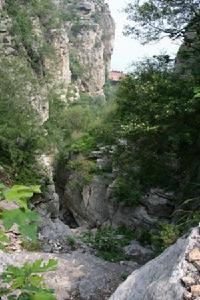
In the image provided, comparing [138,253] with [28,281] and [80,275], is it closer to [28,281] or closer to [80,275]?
[80,275]

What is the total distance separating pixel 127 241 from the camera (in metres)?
13.8

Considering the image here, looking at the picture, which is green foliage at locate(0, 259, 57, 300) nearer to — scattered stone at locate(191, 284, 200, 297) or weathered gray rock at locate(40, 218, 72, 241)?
scattered stone at locate(191, 284, 200, 297)

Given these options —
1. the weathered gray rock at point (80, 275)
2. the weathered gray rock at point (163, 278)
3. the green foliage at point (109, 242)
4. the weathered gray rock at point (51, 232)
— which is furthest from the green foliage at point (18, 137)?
the weathered gray rock at point (163, 278)

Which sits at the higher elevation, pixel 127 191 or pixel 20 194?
pixel 20 194

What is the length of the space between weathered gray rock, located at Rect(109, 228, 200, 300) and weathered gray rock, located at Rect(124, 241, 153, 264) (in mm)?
5605

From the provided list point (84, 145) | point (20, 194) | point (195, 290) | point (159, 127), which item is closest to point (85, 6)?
point (84, 145)

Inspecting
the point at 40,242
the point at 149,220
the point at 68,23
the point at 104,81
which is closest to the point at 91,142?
the point at 149,220

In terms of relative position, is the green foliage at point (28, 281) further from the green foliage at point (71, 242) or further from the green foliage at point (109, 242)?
the green foliage at point (71, 242)

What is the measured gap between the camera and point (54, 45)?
42312 millimetres

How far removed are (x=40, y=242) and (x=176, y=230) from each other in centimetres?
436

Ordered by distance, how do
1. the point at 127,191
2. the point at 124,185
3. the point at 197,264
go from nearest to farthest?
the point at 197,264 < the point at 127,191 < the point at 124,185

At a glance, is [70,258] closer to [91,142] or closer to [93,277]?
[93,277]

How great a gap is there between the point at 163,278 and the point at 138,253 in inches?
289

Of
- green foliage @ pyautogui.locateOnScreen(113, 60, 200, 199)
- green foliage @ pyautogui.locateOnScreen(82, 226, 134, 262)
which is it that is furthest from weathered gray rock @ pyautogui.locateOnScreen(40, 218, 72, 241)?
Answer: green foliage @ pyautogui.locateOnScreen(113, 60, 200, 199)
